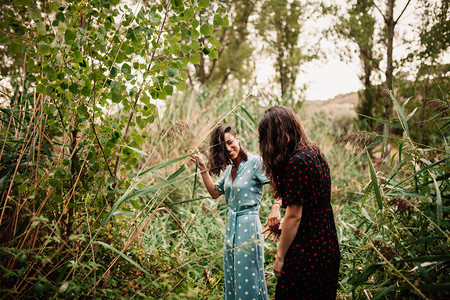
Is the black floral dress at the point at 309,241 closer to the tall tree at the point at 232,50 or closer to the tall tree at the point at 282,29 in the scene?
the tall tree at the point at 282,29

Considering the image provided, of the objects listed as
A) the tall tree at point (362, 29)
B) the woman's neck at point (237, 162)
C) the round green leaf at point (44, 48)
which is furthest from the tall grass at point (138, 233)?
the tall tree at point (362, 29)

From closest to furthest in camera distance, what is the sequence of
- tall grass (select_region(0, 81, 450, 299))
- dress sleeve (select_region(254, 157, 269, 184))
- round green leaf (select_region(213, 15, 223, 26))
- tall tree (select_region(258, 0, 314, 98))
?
A: tall grass (select_region(0, 81, 450, 299))
round green leaf (select_region(213, 15, 223, 26))
dress sleeve (select_region(254, 157, 269, 184))
tall tree (select_region(258, 0, 314, 98))

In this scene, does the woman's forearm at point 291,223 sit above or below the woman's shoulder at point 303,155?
below

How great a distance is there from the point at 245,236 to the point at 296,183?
84cm

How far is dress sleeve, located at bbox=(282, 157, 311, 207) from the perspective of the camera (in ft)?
5.36

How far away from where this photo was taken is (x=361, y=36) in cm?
517

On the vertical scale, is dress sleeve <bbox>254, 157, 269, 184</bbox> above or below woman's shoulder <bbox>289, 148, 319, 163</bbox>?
below

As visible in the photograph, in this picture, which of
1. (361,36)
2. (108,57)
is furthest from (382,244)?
(361,36)

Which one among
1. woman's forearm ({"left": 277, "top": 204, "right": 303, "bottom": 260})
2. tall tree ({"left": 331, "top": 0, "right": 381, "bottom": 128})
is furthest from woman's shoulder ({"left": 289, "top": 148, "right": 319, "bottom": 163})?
tall tree ({"left": 331, "top": 0, "right": 381, "bottom": 128})

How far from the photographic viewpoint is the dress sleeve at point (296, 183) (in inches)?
64.3

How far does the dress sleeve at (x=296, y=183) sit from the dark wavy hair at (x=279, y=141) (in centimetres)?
11

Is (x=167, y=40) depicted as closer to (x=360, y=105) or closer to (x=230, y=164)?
(x=230, y=164)

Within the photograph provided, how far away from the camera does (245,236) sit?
2301 mm

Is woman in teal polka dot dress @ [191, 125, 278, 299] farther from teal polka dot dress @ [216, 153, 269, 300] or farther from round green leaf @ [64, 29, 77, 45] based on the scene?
round green leaf @ [64, 29, 77, 45]
